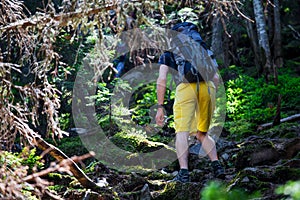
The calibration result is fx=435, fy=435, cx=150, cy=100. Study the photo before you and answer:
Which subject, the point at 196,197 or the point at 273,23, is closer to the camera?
the point at 196,197

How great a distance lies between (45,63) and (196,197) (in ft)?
8.28

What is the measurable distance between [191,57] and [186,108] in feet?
2.41

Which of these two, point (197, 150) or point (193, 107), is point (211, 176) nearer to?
point (193, 107)

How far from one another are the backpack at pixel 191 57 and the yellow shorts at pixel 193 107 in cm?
13

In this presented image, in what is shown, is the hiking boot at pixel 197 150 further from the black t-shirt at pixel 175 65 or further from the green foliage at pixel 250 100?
the green foliage at pixel 250 100

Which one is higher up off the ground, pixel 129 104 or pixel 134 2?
pixel 134 2

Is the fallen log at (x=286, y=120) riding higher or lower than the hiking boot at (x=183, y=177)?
lower

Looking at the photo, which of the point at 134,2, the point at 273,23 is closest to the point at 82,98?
the point at 134,2

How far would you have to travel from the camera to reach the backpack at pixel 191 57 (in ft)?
20.3

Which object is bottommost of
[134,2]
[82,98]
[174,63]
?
[82,98]

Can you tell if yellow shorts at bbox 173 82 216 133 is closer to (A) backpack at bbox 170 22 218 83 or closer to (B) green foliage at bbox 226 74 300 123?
(A) backpack at bbox 170 22 218 83

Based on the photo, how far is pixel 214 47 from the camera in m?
15.5

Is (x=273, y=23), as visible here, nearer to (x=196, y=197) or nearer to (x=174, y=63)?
(x=174, y=63)

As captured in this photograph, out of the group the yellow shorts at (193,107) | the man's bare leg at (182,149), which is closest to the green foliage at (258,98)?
the yellow shorts at (193,107)
